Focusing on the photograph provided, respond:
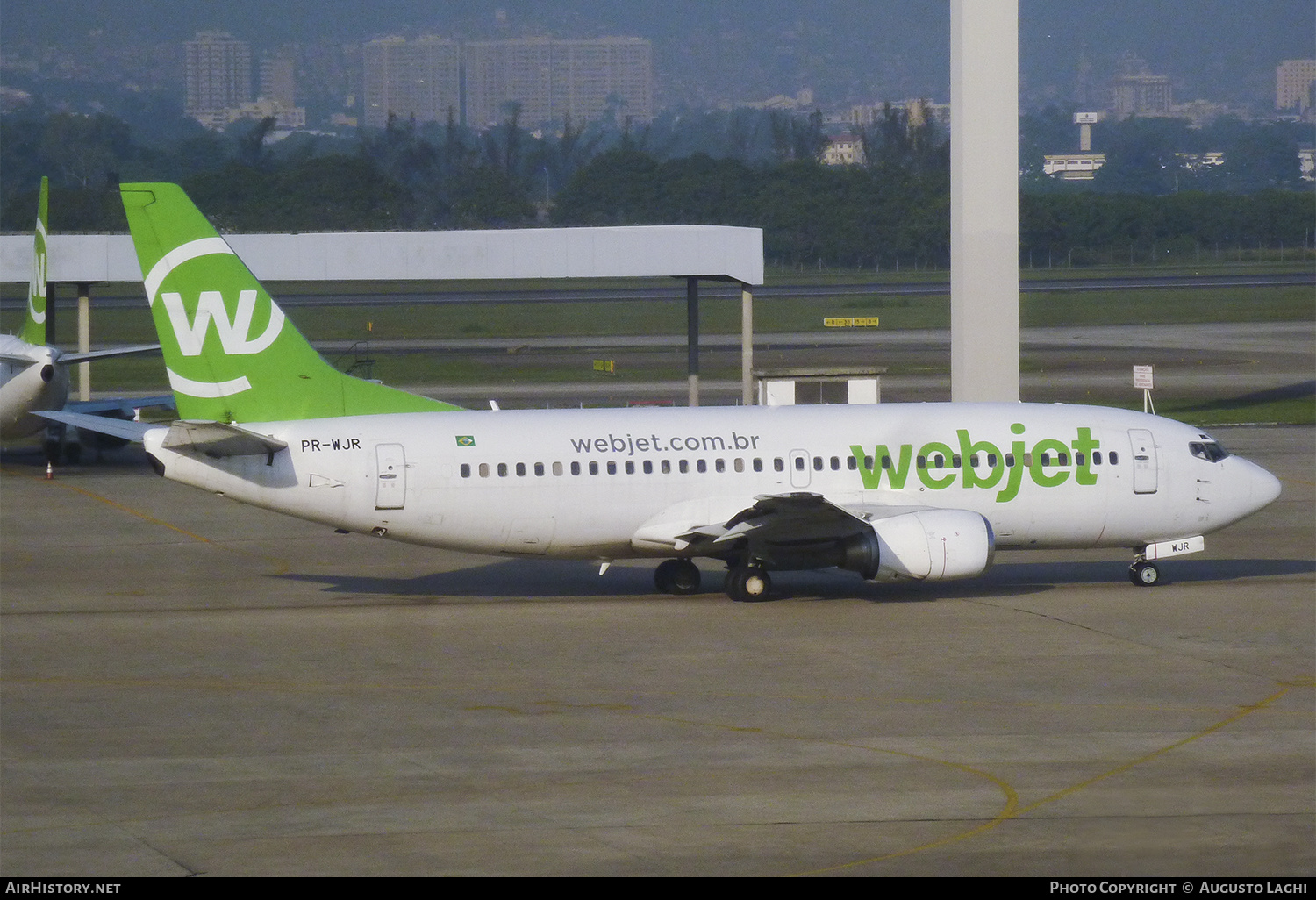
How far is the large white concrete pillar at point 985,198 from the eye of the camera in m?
45.8

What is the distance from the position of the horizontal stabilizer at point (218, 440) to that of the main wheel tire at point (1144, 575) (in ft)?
47.5

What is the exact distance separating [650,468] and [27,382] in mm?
23433

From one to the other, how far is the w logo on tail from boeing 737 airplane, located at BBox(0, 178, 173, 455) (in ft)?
A: 58.0

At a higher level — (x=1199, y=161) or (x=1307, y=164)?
(x=1199, y=161)

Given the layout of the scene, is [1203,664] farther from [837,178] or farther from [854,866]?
[837,178]

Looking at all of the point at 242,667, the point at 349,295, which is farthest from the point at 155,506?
the point at 349,295

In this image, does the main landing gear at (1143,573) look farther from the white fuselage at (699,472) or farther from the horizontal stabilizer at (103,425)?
the horizontal stabilizer at (103,425)

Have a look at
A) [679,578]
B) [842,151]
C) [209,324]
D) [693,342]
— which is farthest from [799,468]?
[842,151]

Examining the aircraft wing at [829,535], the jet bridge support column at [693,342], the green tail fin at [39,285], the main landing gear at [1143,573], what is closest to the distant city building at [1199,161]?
the jet bridge support column at [693,342]

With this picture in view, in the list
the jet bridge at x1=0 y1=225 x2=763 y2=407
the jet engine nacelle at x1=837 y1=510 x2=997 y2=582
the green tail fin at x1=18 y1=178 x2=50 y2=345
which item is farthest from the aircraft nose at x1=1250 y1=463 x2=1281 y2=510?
the green tail fin at x1=18 y1=178 x2=50 y2=345

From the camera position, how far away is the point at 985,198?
152 ft

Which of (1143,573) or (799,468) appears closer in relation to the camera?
(799,468)

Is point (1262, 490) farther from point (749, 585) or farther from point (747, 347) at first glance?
point (747, 347)

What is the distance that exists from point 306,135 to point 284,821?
166m
